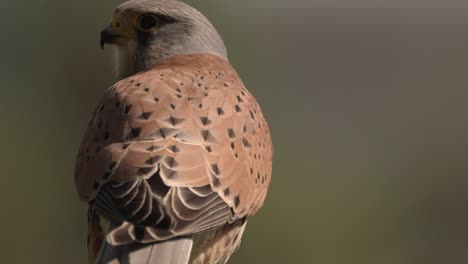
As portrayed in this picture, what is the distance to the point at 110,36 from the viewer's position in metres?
5.84

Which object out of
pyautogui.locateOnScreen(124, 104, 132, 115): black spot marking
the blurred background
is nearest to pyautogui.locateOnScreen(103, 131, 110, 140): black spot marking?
pyautogui.locateOnScreen(124, 104, 132, 115): black spot marking

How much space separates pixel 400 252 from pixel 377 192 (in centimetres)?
298

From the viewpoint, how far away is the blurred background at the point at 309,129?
11633 mm

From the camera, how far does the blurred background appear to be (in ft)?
38.2

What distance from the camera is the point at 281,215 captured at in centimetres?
1277

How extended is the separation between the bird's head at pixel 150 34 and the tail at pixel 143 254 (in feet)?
5.44

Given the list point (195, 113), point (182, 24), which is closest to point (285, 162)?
point (182, 24)

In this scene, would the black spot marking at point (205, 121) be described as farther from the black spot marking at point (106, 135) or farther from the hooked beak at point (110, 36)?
the hooked beak at point (110, 36)

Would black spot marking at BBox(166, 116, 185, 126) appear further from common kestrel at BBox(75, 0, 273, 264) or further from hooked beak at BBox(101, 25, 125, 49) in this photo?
hooked beak at BBox(101, 25, 125, 49)

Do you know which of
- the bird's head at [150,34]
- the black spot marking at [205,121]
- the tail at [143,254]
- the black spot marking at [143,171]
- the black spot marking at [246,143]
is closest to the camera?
the tail at [143,254]

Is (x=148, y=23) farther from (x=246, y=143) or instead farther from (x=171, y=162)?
(x=171, y=162)

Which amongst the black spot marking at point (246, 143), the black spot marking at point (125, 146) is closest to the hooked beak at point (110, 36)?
the black spot marking at point (246, 143)

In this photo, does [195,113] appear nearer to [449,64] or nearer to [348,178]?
[348,178]

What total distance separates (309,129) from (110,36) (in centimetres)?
1091
